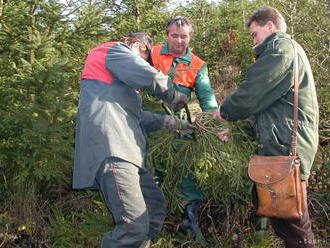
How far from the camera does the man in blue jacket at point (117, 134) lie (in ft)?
11.4

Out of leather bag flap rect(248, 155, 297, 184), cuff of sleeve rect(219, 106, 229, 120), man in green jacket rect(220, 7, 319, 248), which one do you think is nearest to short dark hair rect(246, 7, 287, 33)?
man in green jacket rect(220, 7, 319, 248)

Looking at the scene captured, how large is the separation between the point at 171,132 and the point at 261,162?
1.04m

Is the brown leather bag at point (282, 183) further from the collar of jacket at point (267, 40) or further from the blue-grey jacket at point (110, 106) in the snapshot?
the blue-grey jacket at point (110, 106)

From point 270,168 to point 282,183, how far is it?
14 centimetres

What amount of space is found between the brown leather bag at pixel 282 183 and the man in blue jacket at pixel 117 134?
2.78ft

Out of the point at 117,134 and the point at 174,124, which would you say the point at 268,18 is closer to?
the point at 174,124

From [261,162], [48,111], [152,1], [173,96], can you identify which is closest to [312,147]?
[261,162]

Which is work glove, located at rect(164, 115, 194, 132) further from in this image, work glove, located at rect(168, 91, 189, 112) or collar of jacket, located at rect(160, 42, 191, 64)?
collar of jacket, located at rect(160, 42, 191, 64)

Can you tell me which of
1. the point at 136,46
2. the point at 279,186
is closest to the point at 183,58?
the point at 136,46

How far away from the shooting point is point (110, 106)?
3.55 meters

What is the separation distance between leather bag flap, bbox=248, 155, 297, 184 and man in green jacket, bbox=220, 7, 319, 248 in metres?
0.09

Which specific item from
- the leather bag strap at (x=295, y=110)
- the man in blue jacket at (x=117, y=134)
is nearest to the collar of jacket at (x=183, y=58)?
the man in blue jacket at (x=117, y=134)

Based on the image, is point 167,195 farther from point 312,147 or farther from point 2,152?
point 2,152

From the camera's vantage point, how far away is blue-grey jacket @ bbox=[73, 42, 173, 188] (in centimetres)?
351
